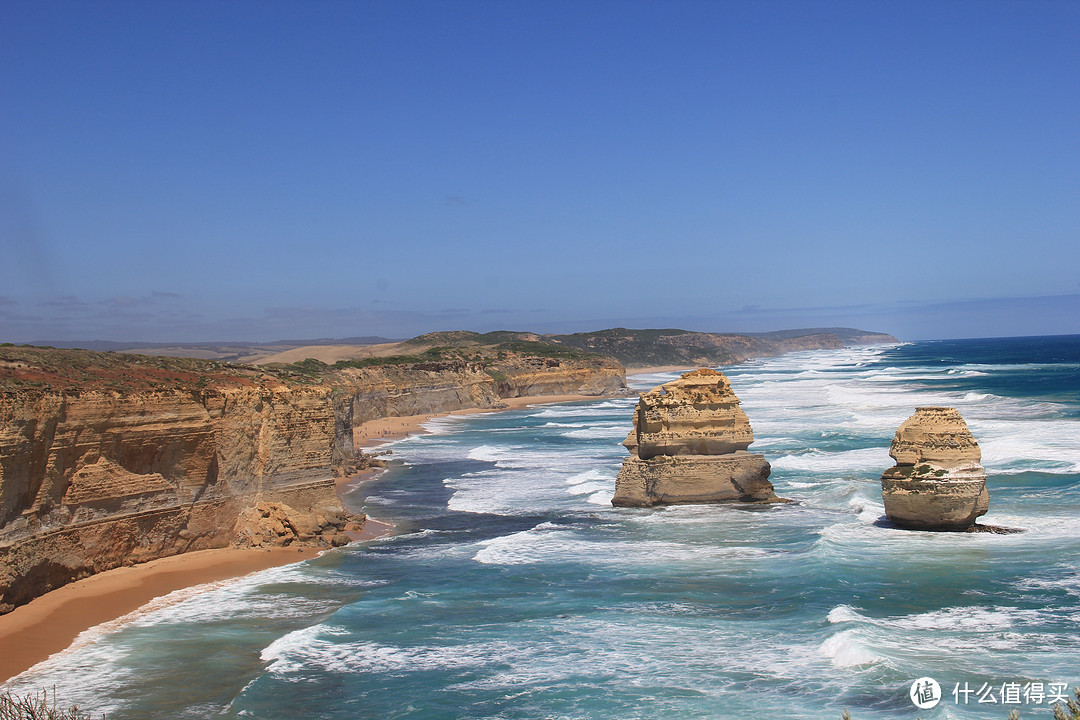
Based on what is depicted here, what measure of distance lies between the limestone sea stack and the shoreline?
7.93 m

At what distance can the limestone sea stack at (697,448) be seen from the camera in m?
25.4

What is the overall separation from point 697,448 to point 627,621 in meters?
10.2

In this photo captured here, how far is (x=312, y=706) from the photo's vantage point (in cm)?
1298

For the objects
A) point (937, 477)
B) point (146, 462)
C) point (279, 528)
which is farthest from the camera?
point (279, 528)

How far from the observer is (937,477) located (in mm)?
20484

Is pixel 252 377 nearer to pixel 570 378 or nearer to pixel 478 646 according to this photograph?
pixel 478 646

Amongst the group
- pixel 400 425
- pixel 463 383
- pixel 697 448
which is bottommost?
pixel 400 425

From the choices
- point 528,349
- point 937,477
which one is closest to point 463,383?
point 528,349

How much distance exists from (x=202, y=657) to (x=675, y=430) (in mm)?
14552

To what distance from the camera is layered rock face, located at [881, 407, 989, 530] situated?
20.4 meters

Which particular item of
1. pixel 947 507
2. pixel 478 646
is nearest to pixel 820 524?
pixel 947 507

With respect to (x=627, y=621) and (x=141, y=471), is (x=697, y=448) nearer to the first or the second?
(x=627, y=621)

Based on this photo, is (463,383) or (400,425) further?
(463,383)

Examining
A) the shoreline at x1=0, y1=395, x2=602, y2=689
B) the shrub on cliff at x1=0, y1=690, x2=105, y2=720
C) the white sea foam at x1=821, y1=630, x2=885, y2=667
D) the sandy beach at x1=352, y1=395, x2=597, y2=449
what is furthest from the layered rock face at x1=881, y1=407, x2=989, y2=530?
the sandy beach at x1=352, y1=395, x2=597, y2=449
